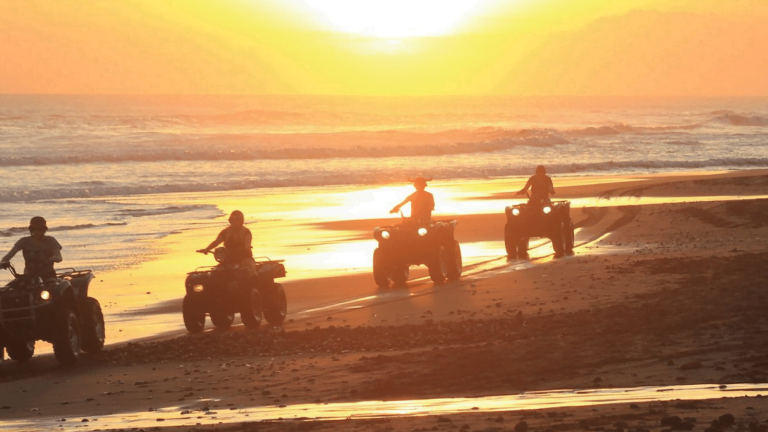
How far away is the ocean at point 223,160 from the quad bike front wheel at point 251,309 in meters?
6.43

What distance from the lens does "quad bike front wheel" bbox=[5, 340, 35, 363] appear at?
10.9 m

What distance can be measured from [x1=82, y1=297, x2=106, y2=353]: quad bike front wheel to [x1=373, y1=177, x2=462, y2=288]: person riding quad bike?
5040 mm

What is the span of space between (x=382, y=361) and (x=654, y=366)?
2.43m

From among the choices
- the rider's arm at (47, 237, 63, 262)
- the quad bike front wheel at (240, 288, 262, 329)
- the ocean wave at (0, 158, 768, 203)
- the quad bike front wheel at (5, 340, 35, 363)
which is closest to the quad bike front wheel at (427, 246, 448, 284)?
the quad bike front wheel at (240, 288, 262, 329)

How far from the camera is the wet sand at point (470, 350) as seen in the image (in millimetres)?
7691

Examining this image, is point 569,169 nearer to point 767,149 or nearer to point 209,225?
point 767,149

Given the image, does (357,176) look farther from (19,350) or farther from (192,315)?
(19,350)

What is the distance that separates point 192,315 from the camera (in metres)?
12.3

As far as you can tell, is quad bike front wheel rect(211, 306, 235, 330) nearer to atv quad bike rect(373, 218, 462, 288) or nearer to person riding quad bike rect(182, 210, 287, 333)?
person riding quad bike rect(182, 210, 287, 333)

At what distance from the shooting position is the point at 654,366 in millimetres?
8250

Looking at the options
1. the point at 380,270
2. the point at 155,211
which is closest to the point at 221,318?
the point at 380,270

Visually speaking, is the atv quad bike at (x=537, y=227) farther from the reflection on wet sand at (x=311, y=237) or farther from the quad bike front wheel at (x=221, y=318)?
the quad bike front wheel at (x=221, y=318)

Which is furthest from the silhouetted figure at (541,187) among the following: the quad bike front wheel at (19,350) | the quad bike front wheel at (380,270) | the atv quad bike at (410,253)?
the quad bike front wheel at (19,350)

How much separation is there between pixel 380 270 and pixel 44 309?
19.2 feet
